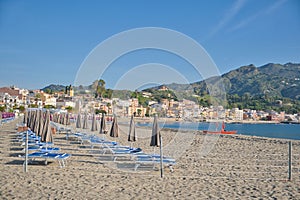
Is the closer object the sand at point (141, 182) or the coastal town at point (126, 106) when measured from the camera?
the sand at point (141, 182)

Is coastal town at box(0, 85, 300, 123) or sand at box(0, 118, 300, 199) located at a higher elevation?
coastal town at box(0, 85, 300, 123)

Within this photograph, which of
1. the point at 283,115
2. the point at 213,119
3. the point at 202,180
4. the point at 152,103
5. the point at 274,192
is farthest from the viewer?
the point at 283,115

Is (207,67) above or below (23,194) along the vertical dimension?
above

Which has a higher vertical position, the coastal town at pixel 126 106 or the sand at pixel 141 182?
the coastal town at pixel 126 106

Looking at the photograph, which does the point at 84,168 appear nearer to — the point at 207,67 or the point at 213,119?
the point at 207,67

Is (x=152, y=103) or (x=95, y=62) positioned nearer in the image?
(x=95, y=62)

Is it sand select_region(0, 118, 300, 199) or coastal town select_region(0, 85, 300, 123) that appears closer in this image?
sand select_region(0, 118, 300, 199)

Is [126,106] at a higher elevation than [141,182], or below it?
higher

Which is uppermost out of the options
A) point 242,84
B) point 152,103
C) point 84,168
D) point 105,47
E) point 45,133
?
point 242,84

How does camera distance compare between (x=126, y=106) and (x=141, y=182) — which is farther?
(x=126, y=106)

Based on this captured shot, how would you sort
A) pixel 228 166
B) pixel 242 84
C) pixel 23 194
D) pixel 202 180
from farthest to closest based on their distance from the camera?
1. pixel 242 84
2. pixel 228 166
3. pixel 202 180
4. pixel 23 194

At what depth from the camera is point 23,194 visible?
482cm

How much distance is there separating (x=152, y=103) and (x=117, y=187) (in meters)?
14.8

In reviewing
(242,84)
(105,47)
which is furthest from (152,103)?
(242,84)
